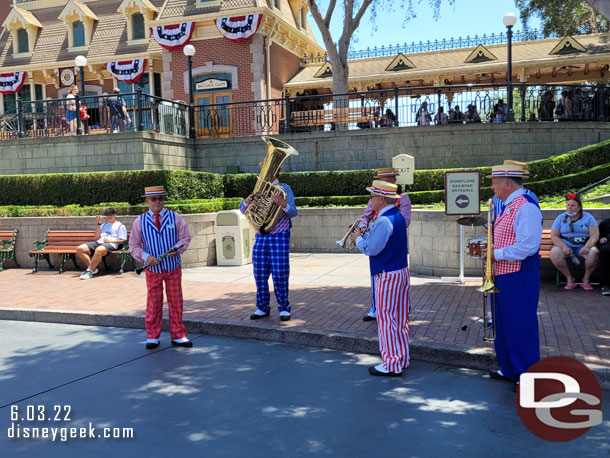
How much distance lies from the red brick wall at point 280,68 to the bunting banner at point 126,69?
6220 millimetres

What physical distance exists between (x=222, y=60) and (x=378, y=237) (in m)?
21.3

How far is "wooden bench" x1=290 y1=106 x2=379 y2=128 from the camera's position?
18484 millimetres

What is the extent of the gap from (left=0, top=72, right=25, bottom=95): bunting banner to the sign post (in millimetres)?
26018

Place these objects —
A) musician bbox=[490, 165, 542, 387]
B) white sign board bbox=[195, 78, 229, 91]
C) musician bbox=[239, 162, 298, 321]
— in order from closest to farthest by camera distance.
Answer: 1. musician bbox=[490, 165, 542, 387]
2. musician bbox=[239, 162, 298, 321]
3. white sign board bbox=[195, 78, 229, 91]

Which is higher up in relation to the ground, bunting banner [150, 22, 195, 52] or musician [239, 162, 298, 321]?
bunting banner [150, 22, 195, 52]

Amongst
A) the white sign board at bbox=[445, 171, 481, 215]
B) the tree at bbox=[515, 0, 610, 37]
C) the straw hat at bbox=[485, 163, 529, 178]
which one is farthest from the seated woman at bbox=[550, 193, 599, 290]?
the tree at bbox=[515, 0, 610, 37]

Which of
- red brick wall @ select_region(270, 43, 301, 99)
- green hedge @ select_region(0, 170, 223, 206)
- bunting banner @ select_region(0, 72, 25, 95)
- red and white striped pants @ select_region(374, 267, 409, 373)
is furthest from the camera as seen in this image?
bunting banner @ select_region(0, 72, 25, 95)

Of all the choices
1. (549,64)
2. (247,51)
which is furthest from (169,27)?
(549,64)

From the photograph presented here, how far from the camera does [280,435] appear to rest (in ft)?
13.0

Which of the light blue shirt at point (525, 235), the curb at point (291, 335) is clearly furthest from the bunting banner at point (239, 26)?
the light blue shirt at point (525, 235)

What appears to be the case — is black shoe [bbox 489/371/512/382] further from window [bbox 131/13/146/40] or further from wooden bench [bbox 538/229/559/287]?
window [bbox 131/13/146/40]

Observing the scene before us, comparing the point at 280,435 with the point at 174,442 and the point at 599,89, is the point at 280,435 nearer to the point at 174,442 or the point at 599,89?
the point at 174,442

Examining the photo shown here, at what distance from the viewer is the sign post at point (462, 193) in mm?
9195

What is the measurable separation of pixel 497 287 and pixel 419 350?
1.26 meters
